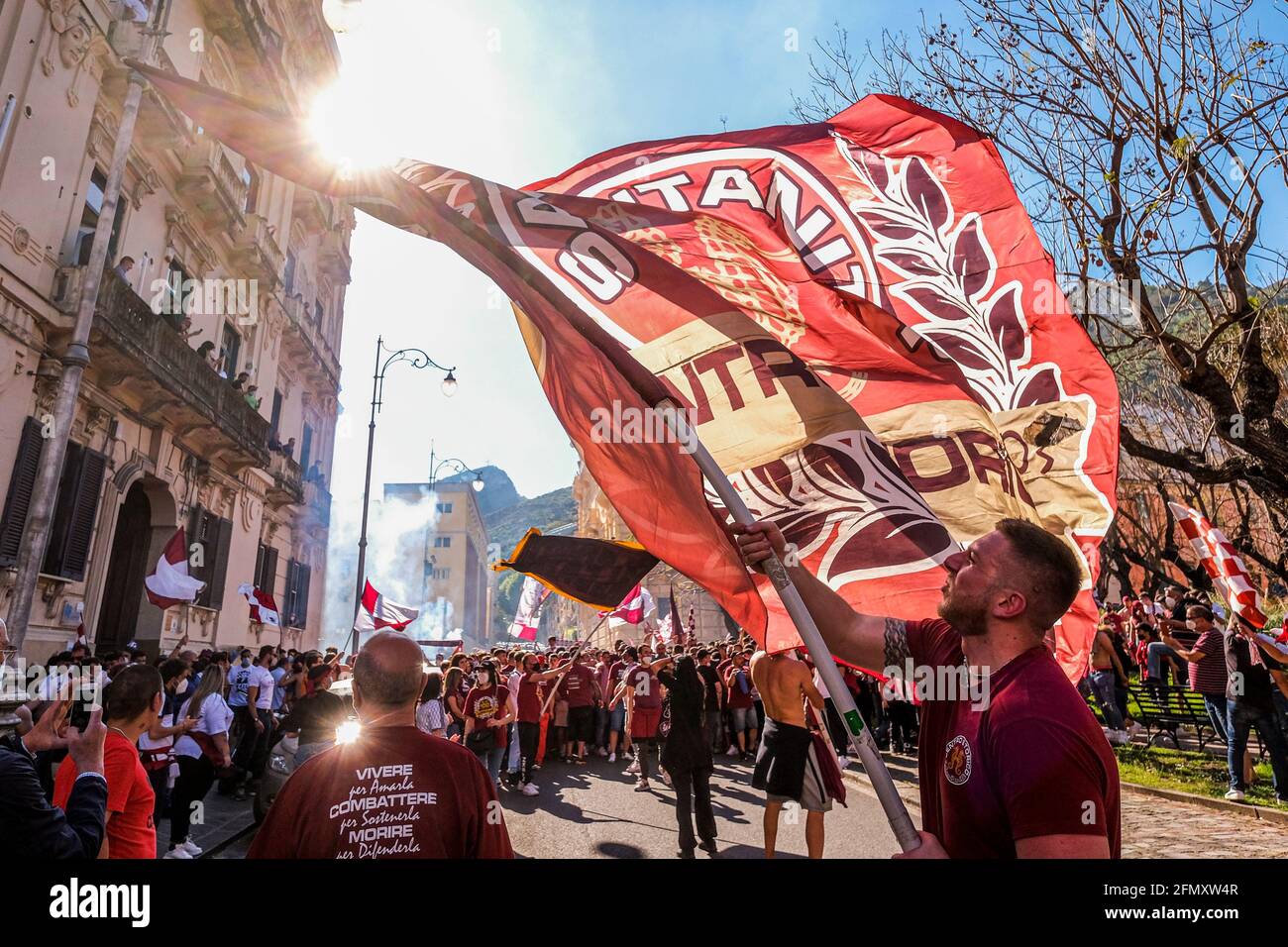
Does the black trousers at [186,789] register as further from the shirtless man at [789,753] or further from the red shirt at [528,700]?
the red shirt at [528,700]

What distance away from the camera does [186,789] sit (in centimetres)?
744

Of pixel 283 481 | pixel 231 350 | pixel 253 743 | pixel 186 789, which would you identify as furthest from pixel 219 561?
pixel 186 789

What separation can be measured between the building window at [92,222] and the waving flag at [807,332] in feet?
41.7

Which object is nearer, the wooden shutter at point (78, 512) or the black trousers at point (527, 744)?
the black trousers at point (527, 744)

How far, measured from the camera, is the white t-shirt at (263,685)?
11602mm

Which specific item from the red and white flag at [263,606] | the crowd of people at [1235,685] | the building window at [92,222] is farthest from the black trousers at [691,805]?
the building window at [92,222]

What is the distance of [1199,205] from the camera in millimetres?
9523

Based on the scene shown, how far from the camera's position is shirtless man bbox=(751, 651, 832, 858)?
703 centimetres

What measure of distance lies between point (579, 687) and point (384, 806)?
14.0m

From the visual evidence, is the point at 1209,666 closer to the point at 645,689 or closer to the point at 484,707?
the point at 645,689

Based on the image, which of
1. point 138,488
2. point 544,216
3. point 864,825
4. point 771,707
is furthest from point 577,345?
point 138,488

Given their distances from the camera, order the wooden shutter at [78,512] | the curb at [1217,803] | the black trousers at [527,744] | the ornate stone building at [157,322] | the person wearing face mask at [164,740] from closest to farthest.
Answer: the person wearing face mask at [164,740] < the curb at [1217,803] < the ornate stone building at [157,322] < the black trousers at [527,744] < the wooden shutter at [78,512]

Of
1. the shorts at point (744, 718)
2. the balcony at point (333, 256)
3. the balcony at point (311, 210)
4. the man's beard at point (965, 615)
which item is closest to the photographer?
the man's beard at point (965, 615)
